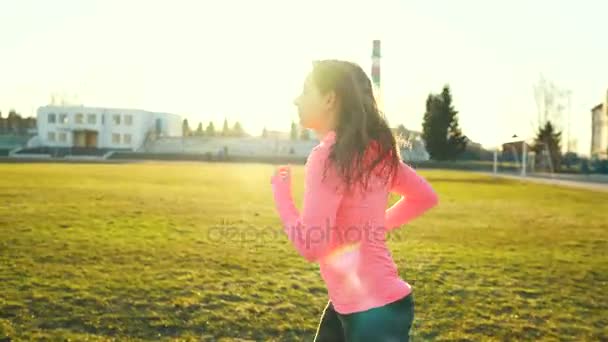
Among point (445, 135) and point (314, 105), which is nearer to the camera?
point (314, 105)

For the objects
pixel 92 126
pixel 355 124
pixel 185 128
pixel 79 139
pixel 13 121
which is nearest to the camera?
pixel 355 124

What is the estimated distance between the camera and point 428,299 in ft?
23.3

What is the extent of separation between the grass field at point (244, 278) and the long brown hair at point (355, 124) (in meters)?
3.63

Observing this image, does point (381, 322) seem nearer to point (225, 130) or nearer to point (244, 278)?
point (244, 278)

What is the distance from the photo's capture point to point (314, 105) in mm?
2332

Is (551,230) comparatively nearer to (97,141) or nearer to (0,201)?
(0,201)

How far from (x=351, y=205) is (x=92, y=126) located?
117 m

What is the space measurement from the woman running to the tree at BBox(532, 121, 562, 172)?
2625 inches

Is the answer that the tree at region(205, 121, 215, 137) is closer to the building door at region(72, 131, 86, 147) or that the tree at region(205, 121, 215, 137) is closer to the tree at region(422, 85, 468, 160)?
the building door at region(72, 131, 86, 147)

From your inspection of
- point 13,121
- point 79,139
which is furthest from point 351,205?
point 13,121

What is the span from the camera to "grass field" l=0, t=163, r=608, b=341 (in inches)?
232

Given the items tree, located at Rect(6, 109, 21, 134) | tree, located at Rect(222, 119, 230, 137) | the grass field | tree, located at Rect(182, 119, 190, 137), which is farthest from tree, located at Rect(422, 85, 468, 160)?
tree, located at Rect(6, 109, 21, 134)

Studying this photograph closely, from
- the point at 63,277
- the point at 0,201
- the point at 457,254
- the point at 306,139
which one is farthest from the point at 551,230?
the point at 306,139

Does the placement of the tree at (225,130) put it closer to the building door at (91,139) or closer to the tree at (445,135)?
the building door at (91,139)
